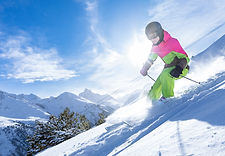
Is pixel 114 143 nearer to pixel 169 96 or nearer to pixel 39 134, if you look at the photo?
pixel 169 96

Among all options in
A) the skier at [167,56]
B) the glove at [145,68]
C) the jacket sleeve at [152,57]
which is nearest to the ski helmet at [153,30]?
the skier at [167,56]

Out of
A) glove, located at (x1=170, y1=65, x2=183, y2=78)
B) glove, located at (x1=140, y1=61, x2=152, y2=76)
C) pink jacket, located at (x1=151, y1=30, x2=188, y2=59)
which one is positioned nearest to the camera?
glove, located at (x1=170, y1=65, x2=183, y2=78)

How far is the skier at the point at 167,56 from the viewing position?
4484 millimetres

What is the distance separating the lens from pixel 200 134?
1.69 metres

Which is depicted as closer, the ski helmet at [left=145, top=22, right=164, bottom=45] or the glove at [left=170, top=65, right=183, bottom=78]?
the glove at [left=170, top=65, right=183, bottom=78]

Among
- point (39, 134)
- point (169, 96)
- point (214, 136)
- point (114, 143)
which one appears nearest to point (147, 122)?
point (114, 143)

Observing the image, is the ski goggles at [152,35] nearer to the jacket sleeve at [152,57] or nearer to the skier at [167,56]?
the skier at [167,56]

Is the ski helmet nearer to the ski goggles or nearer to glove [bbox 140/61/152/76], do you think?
the ski goggles

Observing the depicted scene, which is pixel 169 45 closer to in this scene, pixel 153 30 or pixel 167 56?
pixel 167 56

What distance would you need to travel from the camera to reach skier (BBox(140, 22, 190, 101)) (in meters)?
4.48

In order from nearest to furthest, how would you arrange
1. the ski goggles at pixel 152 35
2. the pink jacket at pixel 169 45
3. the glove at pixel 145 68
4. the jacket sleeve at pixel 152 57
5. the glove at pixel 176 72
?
the glove at pixel 176 72
the ski goggles at pixel 152 35
the pink jacket at pixel 169 45
the jacket sleeve at pixel 152 57
the glove at pixel 145 68

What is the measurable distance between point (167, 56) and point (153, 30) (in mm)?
925

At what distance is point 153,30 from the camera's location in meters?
4.51

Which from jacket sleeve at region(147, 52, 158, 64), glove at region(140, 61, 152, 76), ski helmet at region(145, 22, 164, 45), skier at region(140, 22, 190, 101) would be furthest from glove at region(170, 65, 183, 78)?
glove at region(140, 61, 152, 76)
